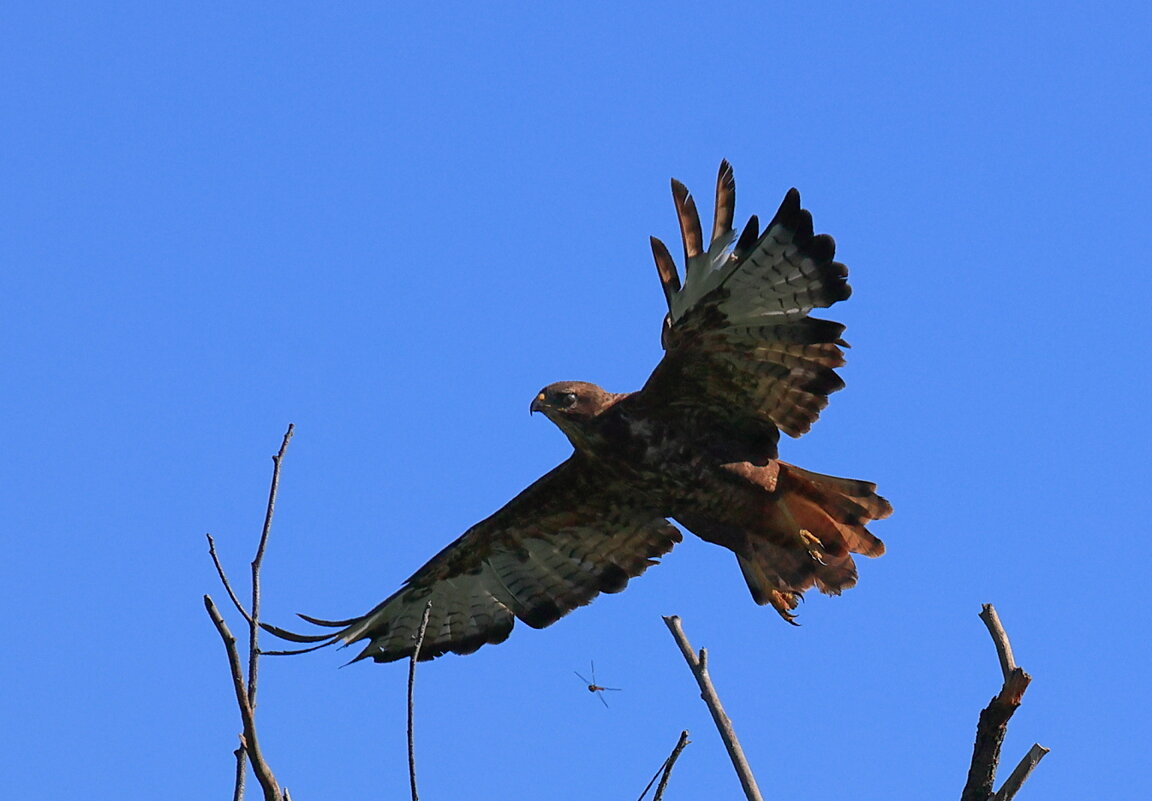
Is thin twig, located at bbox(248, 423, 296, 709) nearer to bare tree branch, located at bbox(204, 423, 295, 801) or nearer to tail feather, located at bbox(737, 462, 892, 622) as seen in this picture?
bare tree branch, located at bbox(204, 423, 295, 801)

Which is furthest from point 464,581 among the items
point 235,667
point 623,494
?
point 235,667

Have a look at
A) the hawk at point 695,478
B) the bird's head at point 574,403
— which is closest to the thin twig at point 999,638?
the hawk at point 695,478

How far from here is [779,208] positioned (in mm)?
7320

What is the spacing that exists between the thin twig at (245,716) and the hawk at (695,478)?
435 centimetres

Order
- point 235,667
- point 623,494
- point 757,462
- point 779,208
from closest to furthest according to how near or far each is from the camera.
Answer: point 235,667 < point 779,208 < point 757,462 < point 623,494

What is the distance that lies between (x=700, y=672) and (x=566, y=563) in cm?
361

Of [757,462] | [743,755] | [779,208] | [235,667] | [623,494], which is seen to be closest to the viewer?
[235,667]

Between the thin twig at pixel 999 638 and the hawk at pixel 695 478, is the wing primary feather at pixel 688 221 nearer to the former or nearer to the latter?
the hawk at pixel 695 478

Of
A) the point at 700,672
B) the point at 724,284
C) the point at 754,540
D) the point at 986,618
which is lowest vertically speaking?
the point at 986,618

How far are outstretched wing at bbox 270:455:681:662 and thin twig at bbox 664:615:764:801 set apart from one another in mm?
3100

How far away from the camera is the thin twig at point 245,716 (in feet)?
10.8

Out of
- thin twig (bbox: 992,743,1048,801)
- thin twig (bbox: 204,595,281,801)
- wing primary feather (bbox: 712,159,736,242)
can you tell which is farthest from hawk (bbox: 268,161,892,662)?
thin twig (bbox: 204,595,281,801)

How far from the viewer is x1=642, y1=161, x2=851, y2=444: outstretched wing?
7336mm

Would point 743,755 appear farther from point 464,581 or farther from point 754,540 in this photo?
Answer: point 464,581
